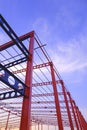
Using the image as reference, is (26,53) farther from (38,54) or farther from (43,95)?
(43,95)

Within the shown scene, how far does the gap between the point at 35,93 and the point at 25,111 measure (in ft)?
40.1

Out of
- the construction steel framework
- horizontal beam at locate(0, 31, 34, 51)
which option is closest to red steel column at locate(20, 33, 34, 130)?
the construction steel framework

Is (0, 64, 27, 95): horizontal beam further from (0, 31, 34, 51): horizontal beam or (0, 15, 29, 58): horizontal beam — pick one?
(0, 31, 34, 51): horizontal beam

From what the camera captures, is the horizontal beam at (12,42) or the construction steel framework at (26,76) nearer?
the construction steel framework at (26,76)

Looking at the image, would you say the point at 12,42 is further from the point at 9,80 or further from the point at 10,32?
the point at 9,80

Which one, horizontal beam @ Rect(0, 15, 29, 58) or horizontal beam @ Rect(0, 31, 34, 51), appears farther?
horizontal beam @ Rect(0, 31, 34, 51)

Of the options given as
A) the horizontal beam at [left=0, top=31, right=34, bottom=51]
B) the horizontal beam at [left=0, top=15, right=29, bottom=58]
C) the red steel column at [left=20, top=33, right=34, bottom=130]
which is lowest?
→ the red steel column at [left=20, top=33, right=34, bottom=130]

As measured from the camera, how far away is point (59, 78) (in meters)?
16.0

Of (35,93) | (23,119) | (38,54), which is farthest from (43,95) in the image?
(23,119)

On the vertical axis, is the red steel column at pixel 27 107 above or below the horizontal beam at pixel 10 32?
below

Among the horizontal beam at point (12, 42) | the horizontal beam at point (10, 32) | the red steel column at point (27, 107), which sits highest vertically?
the horizontal beam at point (12, 42)

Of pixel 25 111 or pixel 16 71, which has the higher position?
pixel 16 71

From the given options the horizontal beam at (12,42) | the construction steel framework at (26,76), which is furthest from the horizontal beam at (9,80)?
the horizontal beam at (12,42)

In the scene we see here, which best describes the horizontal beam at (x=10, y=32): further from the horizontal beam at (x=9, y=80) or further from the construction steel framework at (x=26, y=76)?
the horizontal beam at (x=9, y=80)
